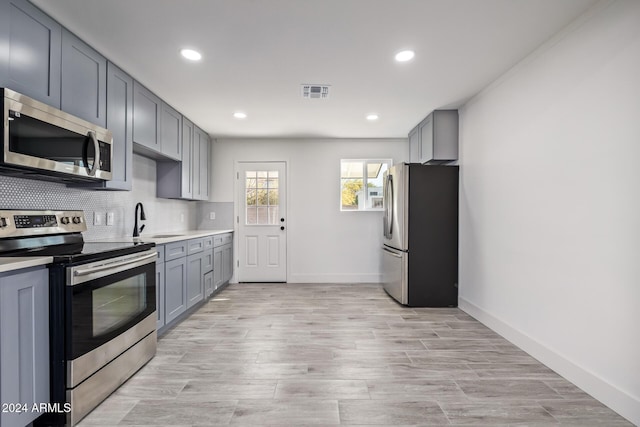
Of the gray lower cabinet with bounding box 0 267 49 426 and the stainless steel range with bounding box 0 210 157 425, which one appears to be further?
the stainless steel range with bounding box 0 210 157 425

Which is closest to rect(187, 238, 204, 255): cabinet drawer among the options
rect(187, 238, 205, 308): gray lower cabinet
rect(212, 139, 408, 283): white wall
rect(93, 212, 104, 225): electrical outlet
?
rect(187, 238, 205, 308): gray lower cabinet

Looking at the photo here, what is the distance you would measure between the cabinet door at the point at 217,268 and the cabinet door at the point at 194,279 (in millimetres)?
475

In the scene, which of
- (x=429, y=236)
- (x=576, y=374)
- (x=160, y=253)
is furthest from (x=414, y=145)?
(x=160, y=253)

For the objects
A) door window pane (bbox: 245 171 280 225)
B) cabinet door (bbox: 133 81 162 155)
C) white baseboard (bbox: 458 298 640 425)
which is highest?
cabinet door (bbox: 133 81 162 155)

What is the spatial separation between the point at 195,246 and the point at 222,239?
1.05 metres

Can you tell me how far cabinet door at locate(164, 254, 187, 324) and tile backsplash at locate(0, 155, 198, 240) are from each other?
2.20ft

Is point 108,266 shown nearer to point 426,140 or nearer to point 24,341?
point 24,341

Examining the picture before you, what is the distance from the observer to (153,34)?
91.2 inches

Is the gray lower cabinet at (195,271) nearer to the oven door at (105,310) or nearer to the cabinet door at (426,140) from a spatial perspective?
the oven door at (105,310)

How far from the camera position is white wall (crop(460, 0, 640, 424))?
1847 millimetres

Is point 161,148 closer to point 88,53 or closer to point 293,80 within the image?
point 88,53

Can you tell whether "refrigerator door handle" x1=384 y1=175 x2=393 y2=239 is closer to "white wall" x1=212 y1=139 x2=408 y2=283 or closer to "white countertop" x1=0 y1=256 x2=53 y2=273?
"white wall" x1=212 y1=139 x2=408 y2=283

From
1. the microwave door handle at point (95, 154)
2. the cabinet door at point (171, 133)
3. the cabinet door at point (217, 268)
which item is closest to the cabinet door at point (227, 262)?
the cabinet door at point (217, 268)

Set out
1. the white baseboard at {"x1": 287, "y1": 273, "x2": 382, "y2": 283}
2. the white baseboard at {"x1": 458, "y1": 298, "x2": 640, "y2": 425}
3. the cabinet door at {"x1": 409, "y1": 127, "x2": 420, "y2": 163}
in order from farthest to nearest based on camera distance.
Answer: the white baseboard at {"x1": 287, "y1": 273, "x2": 382, "y2": 283}
the cabinet door at {"x1": 409, "y1": 127, "x2": 420, "y2": 163}
the white baseboard at {"x1": 458, "y1": 298, "x2": 640, "y2": 425}
